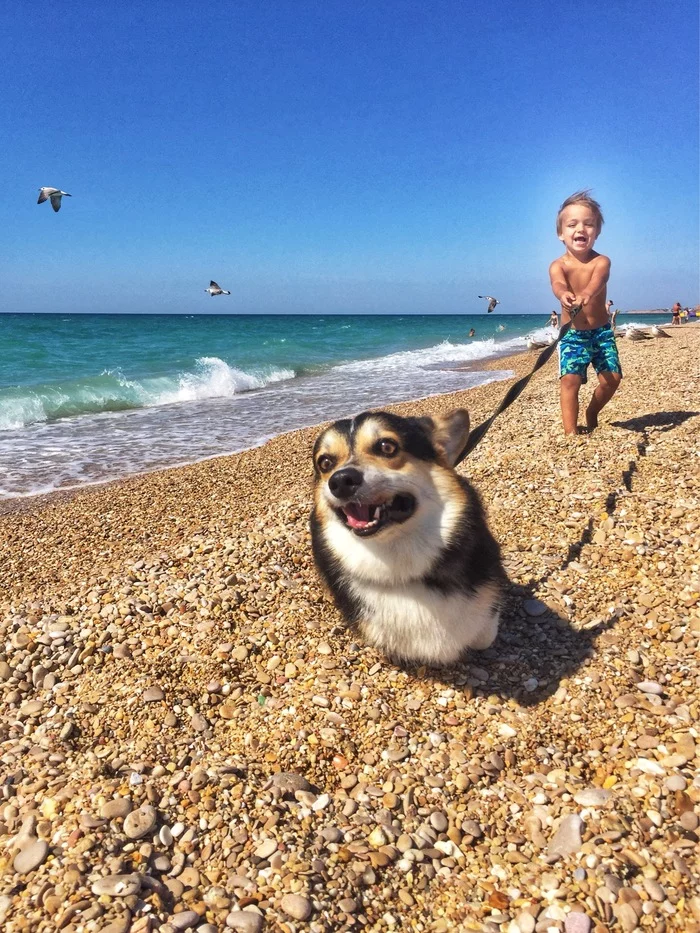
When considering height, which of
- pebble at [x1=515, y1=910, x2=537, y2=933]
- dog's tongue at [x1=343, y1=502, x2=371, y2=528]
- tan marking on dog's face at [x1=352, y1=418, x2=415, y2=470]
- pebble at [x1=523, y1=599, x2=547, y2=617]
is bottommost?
pebble at [x1=515, y1=910, x2=537, y2=933]

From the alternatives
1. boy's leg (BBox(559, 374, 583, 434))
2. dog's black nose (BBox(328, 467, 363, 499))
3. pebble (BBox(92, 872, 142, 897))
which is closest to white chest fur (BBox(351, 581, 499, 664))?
dog's black nose (BBox(328, 467, 363, 499))

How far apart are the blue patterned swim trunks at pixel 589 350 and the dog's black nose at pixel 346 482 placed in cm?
450

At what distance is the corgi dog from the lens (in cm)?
273

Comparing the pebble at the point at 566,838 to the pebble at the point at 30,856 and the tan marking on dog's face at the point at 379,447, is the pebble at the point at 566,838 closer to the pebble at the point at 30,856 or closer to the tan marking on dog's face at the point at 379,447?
the tan marking on dog's face at the point at 379,447

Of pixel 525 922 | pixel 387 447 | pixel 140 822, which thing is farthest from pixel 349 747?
pixel 387 447

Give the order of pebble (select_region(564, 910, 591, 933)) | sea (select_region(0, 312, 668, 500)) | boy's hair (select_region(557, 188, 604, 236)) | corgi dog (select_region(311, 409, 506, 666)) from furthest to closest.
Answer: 1. sea (select_region(0, 312, 668, 500))
2. boy's hair (select_region(557, 188, 604, 236))
3. corgi dog (select_region(311, 409, 506, 666))
4. pebble (select_region(564, 910, 591, 933))

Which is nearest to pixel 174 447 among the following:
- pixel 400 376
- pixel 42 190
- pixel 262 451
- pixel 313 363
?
pixel 262 451

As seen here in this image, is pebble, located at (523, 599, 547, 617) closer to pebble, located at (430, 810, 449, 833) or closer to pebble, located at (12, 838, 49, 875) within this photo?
pebble, located at (430, 810, 449, 833)

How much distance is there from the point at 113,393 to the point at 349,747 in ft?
54.3

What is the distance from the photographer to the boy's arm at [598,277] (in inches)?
228

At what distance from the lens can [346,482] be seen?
2.63 m

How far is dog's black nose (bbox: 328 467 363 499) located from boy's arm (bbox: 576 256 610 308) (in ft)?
13.9

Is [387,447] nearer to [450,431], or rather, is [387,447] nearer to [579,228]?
[450,431]

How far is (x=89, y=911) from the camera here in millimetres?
2014
